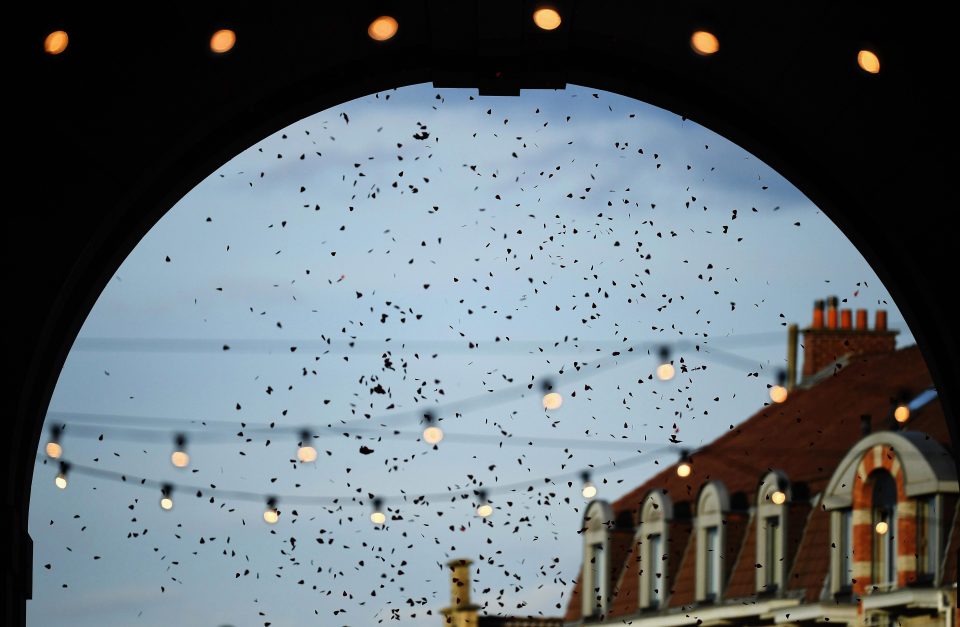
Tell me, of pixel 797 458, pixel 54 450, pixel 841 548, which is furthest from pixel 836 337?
pixel 54 450

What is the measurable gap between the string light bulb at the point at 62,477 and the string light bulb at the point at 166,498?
0.89 m

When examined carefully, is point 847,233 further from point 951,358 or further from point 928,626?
point 928,626

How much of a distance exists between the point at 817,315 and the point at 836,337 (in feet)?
1.65

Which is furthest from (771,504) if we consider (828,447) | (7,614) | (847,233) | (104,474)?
(7,614)

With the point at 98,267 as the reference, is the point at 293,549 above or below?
below

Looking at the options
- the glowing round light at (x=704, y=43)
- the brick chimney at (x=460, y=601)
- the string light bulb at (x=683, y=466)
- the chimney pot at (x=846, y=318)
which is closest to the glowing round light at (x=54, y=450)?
the string light bulb at (x=683, y=466)

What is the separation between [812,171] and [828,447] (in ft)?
45.9

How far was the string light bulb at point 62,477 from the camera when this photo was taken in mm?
14094

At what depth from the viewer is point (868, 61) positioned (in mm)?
6332

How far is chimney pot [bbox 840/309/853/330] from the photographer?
24.4 metres

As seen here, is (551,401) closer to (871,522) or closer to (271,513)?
(271,513)

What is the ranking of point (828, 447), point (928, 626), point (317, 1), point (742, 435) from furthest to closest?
point (742, 435), point (828, 447), point (928, 626), point (317, 1)

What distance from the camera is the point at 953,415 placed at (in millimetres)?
6824

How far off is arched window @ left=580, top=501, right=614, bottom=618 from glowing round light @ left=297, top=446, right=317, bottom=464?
39.4ft
